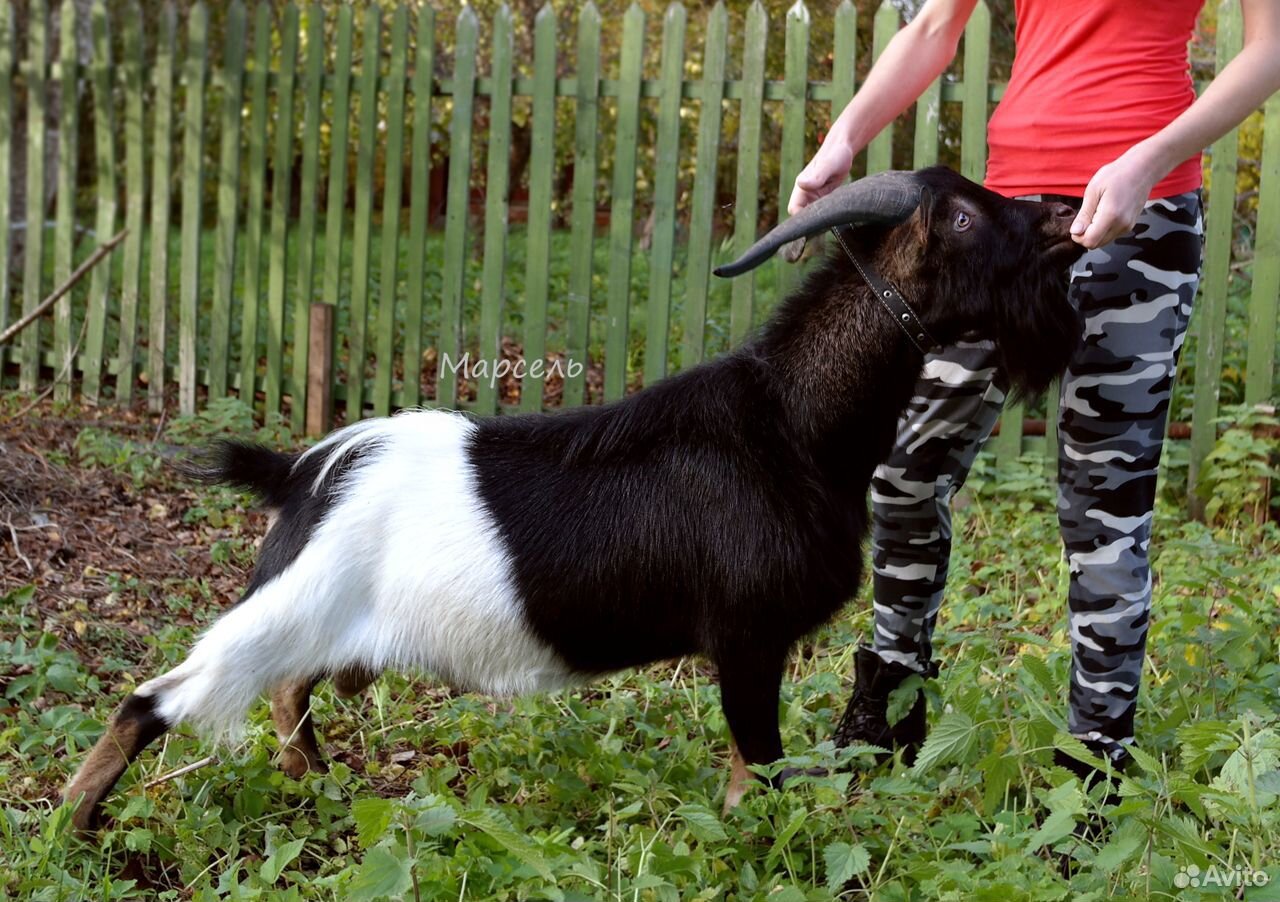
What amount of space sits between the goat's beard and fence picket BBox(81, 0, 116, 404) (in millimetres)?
5874

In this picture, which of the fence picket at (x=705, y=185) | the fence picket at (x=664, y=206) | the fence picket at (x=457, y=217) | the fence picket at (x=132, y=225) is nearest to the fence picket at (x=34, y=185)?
the fence picket at (x=132, y=225)

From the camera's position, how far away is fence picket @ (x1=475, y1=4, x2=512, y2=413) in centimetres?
663

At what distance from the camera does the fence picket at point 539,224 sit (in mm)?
6602

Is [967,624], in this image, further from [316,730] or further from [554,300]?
[554,300]

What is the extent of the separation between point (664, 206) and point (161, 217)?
285 cm

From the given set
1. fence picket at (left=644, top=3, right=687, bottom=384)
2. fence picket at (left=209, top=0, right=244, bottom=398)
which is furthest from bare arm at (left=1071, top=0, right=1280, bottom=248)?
fence picket at (left=209, top=0, right=244, bottom=398)

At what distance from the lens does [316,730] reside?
374cm

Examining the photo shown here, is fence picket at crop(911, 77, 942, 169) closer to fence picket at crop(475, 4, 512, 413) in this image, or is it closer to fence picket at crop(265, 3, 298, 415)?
fence picket at crop(475, 4, 512, 413)

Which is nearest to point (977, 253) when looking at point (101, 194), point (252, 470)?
point (252, 470)

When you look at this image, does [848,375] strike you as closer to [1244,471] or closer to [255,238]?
[1244,471]

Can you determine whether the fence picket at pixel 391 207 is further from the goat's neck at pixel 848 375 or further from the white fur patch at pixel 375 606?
the goat's neck at pixel 848 375

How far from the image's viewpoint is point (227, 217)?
739 cm

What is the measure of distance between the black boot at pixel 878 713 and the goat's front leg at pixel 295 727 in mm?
1334

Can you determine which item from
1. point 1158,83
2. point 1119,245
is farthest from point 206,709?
point 1158,83
